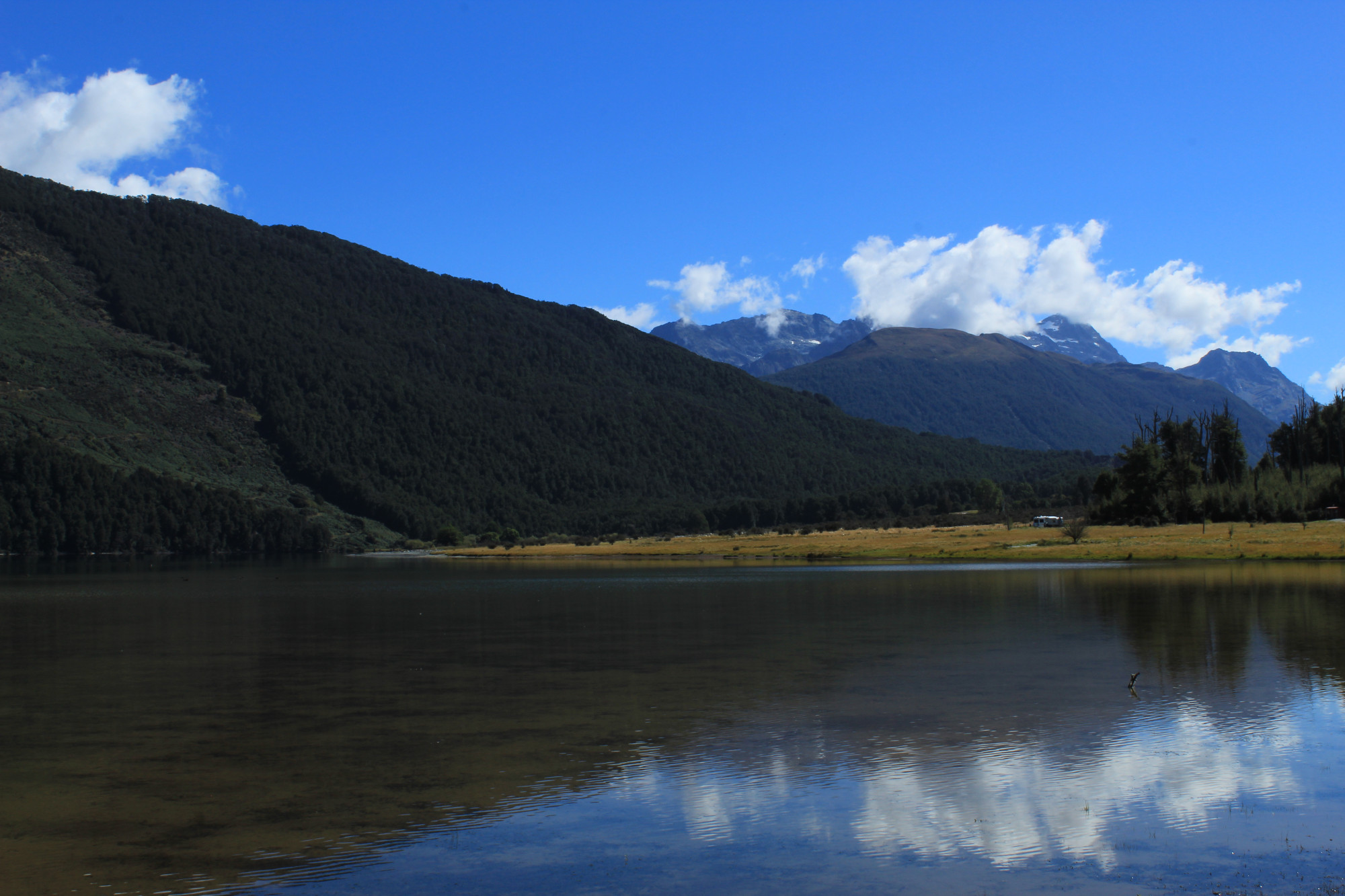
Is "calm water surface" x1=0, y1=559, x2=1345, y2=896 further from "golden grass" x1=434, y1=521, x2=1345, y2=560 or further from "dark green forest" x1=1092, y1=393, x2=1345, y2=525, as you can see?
"dark green forest" x1=1092, y1=393, x2=1345, y2=525

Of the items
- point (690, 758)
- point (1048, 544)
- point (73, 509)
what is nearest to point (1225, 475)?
point (1048, 544)

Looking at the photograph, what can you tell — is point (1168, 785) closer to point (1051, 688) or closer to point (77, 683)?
point (1051, 688)

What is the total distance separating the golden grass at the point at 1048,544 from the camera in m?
72.4

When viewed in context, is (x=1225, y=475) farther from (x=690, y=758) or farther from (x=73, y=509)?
(x=73, y=509)

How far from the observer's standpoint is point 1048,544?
89.0 m

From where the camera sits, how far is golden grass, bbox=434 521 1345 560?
72.4m

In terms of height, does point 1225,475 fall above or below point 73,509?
below

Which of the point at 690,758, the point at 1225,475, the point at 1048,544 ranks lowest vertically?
the point at 690,758

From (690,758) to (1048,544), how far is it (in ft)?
260

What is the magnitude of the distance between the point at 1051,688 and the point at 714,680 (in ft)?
23.4

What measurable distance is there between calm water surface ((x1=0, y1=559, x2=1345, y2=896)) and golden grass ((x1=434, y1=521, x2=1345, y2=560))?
4122cm

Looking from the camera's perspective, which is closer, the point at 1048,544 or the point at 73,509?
the point at 1048,544

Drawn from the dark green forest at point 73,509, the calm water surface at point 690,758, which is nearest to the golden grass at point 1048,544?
the calm water surface at point 690,758

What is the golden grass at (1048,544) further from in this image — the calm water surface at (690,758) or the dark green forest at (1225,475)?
the calm water surface at (690,758)
